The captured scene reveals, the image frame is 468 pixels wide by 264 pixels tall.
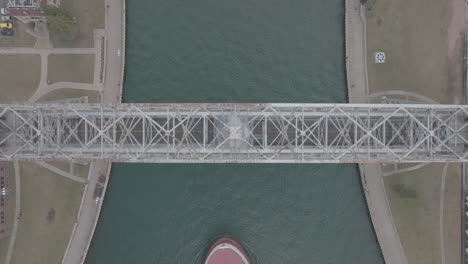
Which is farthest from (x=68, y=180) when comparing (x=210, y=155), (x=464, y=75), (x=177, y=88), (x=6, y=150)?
(x=464, y=75)

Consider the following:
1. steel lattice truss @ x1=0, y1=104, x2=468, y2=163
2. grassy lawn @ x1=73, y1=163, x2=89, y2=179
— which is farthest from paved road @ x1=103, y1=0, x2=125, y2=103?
grassy lawn @ x1=73, y1=163, x2=89, y2=179

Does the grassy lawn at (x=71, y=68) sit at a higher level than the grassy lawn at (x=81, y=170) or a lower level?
higher

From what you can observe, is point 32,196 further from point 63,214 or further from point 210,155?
point 210,155

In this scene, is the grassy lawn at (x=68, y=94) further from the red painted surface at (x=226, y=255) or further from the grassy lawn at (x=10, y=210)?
the red painted surface at (x=226, y=255)

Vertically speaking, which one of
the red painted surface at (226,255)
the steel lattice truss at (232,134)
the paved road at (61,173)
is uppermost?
the steel lattice truss at (232,134)

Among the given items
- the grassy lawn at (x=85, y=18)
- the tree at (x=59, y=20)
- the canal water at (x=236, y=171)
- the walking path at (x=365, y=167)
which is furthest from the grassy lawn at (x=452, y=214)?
the tree at (x=59, y=20)

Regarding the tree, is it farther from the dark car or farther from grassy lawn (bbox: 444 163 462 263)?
grassy lawn (bbox: 444 163 462 263)
